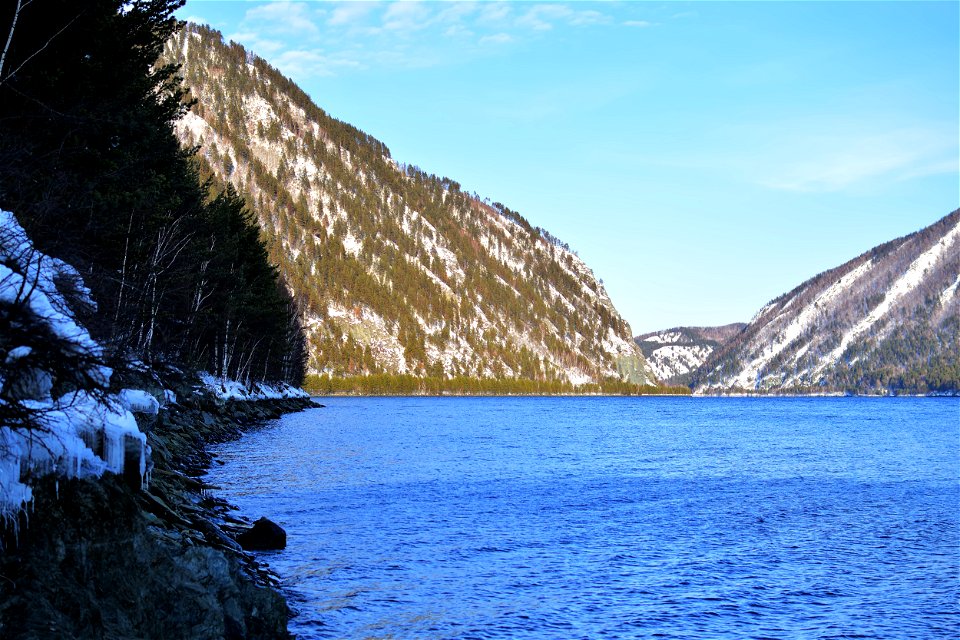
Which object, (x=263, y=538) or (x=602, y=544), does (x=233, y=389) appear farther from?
(x=602, y=544)

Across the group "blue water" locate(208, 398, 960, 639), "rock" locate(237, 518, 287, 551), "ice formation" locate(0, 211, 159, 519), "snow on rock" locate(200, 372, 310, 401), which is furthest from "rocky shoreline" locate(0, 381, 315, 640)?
"snow on rock" locate(200, 372, 310, 401)

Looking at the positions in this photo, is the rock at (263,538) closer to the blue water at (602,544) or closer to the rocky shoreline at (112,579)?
the blue water at (602,544)

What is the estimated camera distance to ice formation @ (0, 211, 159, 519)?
9.07 metres

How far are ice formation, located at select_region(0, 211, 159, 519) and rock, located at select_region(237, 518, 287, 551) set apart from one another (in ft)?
28.4

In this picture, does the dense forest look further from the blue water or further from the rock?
the blue water

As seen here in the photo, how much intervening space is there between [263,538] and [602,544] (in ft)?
32.0

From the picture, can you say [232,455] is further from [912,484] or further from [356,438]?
[912,484]

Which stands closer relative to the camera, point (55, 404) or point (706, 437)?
point (55, 404)

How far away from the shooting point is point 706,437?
76.0 metres

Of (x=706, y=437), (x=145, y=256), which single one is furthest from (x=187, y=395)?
(x=706, y=437)

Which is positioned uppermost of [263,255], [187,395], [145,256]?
[263,255]

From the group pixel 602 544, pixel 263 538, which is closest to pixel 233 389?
pixel 263 538

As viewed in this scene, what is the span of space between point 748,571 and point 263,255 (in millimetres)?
69506

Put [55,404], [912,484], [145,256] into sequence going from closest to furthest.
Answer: [55,404] < [145,256] < [912,484]
